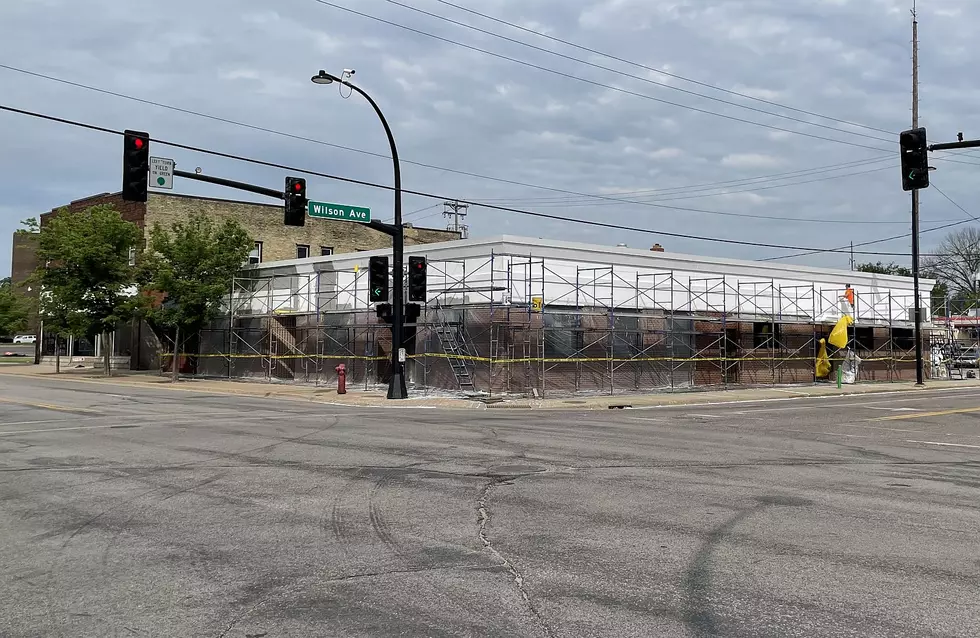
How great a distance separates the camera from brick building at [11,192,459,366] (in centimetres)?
4719

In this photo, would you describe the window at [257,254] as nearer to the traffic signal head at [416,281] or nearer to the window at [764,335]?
the traffic signal head at [416,281]

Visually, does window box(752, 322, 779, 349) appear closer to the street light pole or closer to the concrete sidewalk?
the concrete sidewalk

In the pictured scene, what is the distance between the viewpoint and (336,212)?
78.7 ft

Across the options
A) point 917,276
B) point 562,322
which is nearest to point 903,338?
point 917,276

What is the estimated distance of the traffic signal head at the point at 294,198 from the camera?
22.2m

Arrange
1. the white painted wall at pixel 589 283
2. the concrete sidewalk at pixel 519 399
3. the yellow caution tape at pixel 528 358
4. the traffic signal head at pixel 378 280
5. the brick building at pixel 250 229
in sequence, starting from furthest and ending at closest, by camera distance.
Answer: the brick building at pixel 250 229 → the white painted wall at pixel 589 283 → the yellow caution tape at pixel 528 358 → the concrete sidewalk at pixel 519 399 → the traffic signal head at pixel 378 280

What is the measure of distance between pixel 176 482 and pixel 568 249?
22.5 metres

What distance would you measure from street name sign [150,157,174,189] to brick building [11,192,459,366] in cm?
2634

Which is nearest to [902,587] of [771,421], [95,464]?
[95,464]

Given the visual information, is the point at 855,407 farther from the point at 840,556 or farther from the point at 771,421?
the point at 840,556

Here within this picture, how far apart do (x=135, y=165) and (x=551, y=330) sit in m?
15.5

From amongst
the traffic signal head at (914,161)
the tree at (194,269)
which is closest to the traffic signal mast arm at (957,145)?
the traffic signal head at (914,161)

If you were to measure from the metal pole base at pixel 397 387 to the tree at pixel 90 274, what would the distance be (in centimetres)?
1976

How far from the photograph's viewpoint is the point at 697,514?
8570mm
